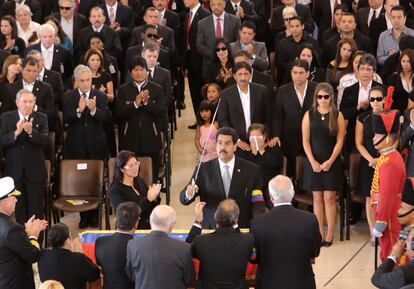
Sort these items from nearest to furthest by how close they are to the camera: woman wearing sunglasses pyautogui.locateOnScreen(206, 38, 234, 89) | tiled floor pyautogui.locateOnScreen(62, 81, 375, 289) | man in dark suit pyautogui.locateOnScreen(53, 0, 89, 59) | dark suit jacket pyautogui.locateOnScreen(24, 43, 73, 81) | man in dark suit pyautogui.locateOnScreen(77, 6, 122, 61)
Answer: tiled floor pyautogui.locateOnScreen(62, 81, 375, 289) → woman wearing sunglasses pyautogui.locateOnScreen(206, 38, 234, 89) → dark suit jacket pyautogui.locateOnScreen(24, 43, 73, 81) → man in dark suit pyautogui.locateOnScreen(77, 6, 122, 61) → man in dark suit pyautogui.locateOnScreen(53, 0, 89, 59)

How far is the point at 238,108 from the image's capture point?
12312mm

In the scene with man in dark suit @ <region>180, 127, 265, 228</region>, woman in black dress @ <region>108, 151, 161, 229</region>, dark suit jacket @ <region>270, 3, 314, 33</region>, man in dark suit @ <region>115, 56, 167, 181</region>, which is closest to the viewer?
man in dark suit @ <region>180, 127, 265, 228</region>

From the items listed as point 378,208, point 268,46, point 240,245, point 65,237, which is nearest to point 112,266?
point 65,237

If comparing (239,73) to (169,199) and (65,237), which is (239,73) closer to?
(169,199)

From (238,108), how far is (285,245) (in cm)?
388

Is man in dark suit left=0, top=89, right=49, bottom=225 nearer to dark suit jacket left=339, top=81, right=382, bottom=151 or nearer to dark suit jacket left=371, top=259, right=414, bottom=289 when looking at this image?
dark suit jacket left=339, top=81, right=382, bottom=151

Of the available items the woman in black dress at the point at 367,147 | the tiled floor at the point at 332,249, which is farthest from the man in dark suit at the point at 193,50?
the woman in black dress at the point at 367,147

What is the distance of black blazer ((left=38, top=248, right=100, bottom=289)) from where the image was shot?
27.6 feet

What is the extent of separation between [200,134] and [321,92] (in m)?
1.92

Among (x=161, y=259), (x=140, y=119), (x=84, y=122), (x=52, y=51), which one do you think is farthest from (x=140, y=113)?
(x=161, y=259)

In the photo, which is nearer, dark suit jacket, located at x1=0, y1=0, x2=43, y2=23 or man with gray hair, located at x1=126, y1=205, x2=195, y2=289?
man with gray hair, located at x1=126, y1=205, x2=195, y2=289

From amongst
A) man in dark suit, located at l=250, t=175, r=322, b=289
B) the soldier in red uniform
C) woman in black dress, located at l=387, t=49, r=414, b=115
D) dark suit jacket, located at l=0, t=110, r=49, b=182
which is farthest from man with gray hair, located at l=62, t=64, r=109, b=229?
man in dark suit, located at l=250, t=175, r=322, b=289

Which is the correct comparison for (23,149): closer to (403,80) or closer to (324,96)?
(324,96)

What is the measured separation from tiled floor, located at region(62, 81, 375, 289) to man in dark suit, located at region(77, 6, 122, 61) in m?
1.58
